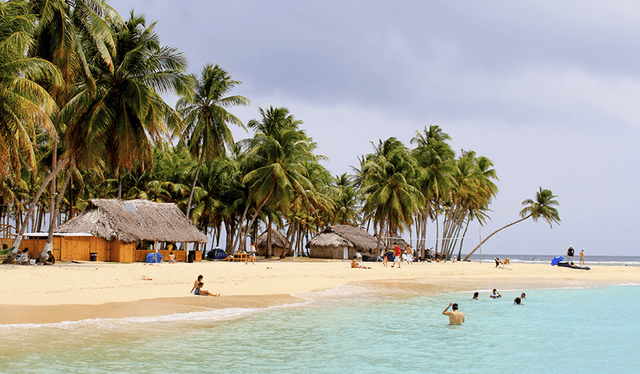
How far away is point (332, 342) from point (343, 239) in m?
27.2

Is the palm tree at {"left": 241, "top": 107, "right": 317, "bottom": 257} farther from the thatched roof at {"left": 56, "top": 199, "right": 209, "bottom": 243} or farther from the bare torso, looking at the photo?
the bare torso

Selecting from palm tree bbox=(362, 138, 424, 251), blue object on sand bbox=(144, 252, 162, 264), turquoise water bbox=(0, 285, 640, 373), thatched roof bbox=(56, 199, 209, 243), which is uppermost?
palm tree bbox=(362, 138, 424, 251)

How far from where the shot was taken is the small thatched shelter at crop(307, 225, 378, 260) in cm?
3553

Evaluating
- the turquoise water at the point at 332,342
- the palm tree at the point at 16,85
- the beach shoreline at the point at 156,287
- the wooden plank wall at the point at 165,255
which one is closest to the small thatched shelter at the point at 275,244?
the wooden plank wall at the point at 165,255

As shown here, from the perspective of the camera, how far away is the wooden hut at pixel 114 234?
67.3 ft

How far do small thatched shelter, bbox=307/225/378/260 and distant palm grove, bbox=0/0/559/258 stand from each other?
2.36m

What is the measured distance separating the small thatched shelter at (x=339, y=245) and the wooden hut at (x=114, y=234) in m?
12.9

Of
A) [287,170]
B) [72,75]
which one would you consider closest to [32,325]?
[72,75]

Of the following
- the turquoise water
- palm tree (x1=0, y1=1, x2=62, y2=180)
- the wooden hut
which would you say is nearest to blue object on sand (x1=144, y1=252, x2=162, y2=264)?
the wooden hut

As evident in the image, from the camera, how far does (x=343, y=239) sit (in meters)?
35.8

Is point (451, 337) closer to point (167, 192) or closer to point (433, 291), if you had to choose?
point (433, 291)

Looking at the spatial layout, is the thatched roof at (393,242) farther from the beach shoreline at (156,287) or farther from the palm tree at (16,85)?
the palm tree at (16,85)

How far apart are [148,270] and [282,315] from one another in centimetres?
822

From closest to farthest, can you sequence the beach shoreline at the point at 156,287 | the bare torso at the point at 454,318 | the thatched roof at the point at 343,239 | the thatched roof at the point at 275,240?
the beach shoreline at the point at 156,287 → the bare torso at the point at 454,318 → the thatched roof at the point at 343,239 → the thatched roof at the point at 275,240
